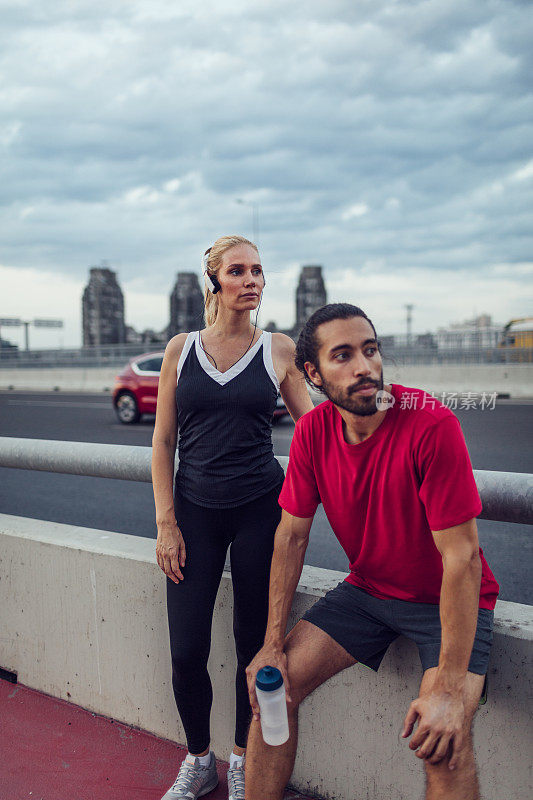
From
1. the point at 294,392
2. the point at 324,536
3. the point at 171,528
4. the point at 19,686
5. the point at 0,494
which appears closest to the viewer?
the point at 171,528

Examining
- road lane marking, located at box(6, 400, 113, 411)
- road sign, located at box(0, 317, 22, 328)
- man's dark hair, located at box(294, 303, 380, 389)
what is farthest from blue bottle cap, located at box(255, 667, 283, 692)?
road sign, located at box(0, 317, 22, 328)

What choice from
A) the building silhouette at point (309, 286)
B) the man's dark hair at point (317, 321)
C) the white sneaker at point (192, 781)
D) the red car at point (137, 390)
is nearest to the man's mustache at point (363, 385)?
the man's dark hair at point (317, 321)

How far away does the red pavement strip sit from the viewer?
2471mm

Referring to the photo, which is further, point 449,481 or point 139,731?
point 139,731

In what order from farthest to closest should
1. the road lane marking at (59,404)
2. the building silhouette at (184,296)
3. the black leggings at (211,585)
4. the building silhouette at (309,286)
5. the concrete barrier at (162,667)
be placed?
the building silhouette at (184,296)
the building silhouette at (309,286)
the road lane marking at (59,404)
the black leggings at (211,585)
the concrete barrier at (162,667)

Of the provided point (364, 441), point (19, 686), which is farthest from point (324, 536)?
point (364, 441)

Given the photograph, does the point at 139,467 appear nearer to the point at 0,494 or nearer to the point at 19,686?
→ the point at 19,686

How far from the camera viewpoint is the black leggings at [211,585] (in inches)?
91.1

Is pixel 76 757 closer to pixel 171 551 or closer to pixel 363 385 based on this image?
pixel 171 551

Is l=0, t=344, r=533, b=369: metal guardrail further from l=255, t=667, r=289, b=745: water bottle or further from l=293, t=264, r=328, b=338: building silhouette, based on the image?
l=293, t=264, r=328, b=338: building silhouette

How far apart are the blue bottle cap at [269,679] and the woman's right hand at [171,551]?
52cm

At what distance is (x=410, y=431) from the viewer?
1866 mm

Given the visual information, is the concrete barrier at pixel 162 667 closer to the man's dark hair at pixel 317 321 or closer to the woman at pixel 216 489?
the woman at pixel 216 489

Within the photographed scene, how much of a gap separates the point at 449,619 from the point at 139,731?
5.55 ft
